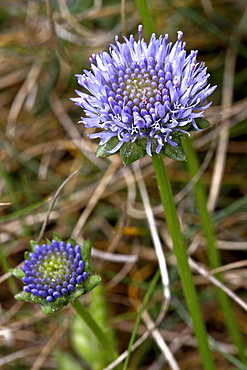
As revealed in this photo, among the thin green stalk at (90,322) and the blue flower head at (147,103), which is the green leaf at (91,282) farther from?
the blue flower head at (147,103)

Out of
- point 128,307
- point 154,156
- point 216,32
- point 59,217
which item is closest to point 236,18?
point 216,32

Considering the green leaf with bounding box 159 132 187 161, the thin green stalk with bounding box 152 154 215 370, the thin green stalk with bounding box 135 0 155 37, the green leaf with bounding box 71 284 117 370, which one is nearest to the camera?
the green leaf with bounding box 159 132 187 161

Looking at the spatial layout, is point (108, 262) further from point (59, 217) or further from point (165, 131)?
point (165, 131)

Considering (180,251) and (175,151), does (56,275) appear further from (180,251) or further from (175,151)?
(175,151)

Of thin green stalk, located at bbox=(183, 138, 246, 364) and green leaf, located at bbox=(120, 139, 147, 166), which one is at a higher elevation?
green leaf, located at bbox=(120, 139, 147, 166)

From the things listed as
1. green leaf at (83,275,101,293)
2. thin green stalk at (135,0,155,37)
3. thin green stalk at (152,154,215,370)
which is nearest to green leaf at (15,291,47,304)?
green leaf at (83,275,101,293)

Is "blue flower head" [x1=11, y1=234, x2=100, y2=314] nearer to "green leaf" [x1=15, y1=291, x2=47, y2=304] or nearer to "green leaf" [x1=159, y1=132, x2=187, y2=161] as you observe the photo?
"green leaf" [x1=15, y1=291, x2=47, y2=304]

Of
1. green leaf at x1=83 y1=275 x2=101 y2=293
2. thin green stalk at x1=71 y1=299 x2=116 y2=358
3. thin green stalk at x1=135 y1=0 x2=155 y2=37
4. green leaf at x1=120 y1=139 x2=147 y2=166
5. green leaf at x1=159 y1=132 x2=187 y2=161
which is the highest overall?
thin green stalk at x1=135 y1=0 x2=155 y2=37

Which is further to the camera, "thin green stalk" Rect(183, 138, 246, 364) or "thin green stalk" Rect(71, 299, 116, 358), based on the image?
"thin green stalk" Rect(183, 138, 246, 364)
